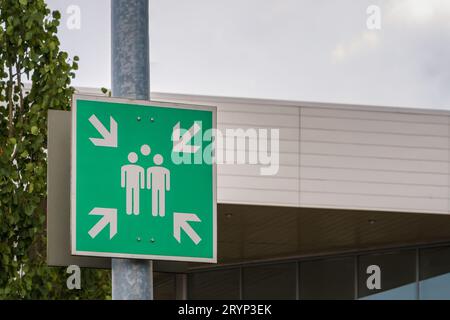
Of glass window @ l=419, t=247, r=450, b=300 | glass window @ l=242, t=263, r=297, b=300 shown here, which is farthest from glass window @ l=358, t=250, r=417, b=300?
glass window @ l=242, t=263, r=297, b=300

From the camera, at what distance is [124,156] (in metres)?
5.35

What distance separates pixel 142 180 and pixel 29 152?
5821 mm

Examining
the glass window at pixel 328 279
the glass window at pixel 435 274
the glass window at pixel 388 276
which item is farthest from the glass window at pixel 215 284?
the glass window at pixel 435 274

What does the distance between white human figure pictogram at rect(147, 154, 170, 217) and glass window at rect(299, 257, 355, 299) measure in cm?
1906

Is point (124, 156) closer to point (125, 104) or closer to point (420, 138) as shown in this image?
point (125, 104)

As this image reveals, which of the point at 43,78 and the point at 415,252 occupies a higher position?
the point at 43,78

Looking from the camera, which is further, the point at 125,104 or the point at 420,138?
the point at 420,138

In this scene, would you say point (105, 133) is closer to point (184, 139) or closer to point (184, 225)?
point (184, 139)

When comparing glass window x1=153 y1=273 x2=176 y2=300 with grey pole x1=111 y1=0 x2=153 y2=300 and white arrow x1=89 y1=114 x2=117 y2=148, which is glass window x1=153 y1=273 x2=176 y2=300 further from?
grey pole x1=111 y1=0 x2=153 y2=300

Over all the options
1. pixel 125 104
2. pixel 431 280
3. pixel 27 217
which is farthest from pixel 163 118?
pixel 431 280

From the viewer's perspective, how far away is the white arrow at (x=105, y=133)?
536 cm

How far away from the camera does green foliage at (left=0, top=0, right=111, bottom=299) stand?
1055 centimetres

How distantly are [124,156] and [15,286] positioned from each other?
5.44 metres

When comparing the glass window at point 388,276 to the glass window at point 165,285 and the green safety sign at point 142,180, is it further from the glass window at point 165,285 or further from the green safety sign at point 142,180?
the green safety sign at point 142,180
